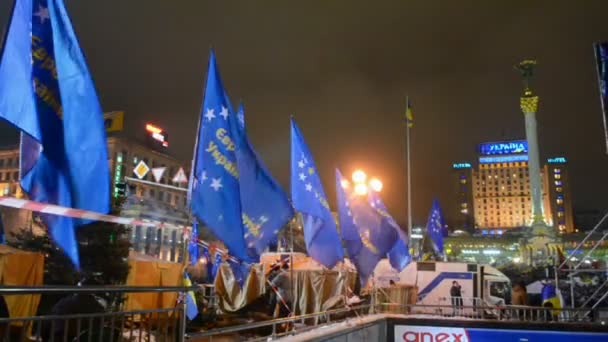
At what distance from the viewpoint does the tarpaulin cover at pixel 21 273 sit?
11555mm

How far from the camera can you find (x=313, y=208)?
1375 cm

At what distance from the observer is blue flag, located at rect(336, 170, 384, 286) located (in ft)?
51.8

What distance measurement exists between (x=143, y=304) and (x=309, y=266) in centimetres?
912

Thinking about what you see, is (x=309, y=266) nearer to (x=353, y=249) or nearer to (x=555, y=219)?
(x=353, y=249)

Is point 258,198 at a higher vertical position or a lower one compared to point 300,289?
higher

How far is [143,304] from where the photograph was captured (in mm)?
13672

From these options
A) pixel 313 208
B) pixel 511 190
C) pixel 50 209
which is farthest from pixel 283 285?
pixel 511 190

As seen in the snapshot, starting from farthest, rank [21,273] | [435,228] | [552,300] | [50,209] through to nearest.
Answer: [435,228] → [552,300] → [21,273] → [50,209]

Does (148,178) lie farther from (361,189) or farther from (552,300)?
(552,300)

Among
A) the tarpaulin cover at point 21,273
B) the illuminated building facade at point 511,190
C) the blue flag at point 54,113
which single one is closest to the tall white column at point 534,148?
the illuminated building facade at point 511,190

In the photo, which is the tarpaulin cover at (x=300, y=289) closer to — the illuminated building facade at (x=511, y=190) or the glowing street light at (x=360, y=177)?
the glowing street light at (x=360, y=177)

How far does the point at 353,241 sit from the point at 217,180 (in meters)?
7.75

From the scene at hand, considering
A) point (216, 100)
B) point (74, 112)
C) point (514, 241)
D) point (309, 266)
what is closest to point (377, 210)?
point (309, 266)

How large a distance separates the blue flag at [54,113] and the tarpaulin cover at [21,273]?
678cm
